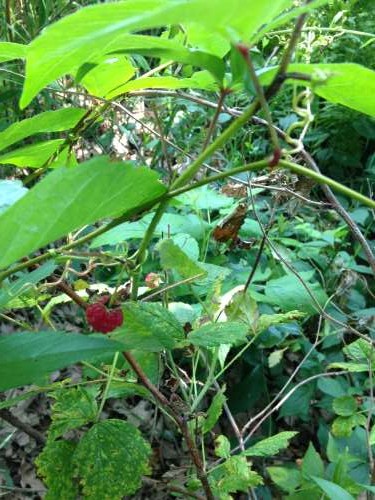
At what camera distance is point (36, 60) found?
43 cm

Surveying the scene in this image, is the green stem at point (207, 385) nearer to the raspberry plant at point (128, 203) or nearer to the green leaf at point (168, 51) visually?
the raspberry plant at point (128, 203)

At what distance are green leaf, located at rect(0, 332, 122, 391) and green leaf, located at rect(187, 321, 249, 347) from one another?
181 millimetres

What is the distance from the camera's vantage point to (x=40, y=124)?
0.65 meters

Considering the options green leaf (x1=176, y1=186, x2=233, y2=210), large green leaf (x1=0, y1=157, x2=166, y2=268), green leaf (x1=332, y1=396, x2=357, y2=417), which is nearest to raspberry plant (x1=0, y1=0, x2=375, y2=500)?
large green leaf (x1=0, y1=157, x2=166, y2=268)

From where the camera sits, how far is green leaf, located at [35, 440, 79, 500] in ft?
2.50

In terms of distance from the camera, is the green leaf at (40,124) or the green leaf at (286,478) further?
the green leaf at (286,478)

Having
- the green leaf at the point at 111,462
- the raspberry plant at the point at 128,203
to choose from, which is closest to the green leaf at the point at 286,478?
the raspberry plant at the point at 128,203

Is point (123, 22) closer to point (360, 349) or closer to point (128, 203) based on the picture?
point (128, 203)

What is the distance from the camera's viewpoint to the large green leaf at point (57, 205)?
39cm

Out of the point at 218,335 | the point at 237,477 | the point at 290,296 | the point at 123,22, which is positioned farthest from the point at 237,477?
the point at 123,22

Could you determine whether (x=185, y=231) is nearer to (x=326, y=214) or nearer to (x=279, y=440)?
(x=279, y=440)

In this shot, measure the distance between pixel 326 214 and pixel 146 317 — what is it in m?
1.83

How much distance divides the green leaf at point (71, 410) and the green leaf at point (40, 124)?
33 centimetres

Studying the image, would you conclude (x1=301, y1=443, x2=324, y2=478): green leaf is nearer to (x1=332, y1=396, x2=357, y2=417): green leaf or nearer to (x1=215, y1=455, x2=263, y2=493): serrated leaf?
(x1=332, y1=396, x2=357, y2=417): green leaf
